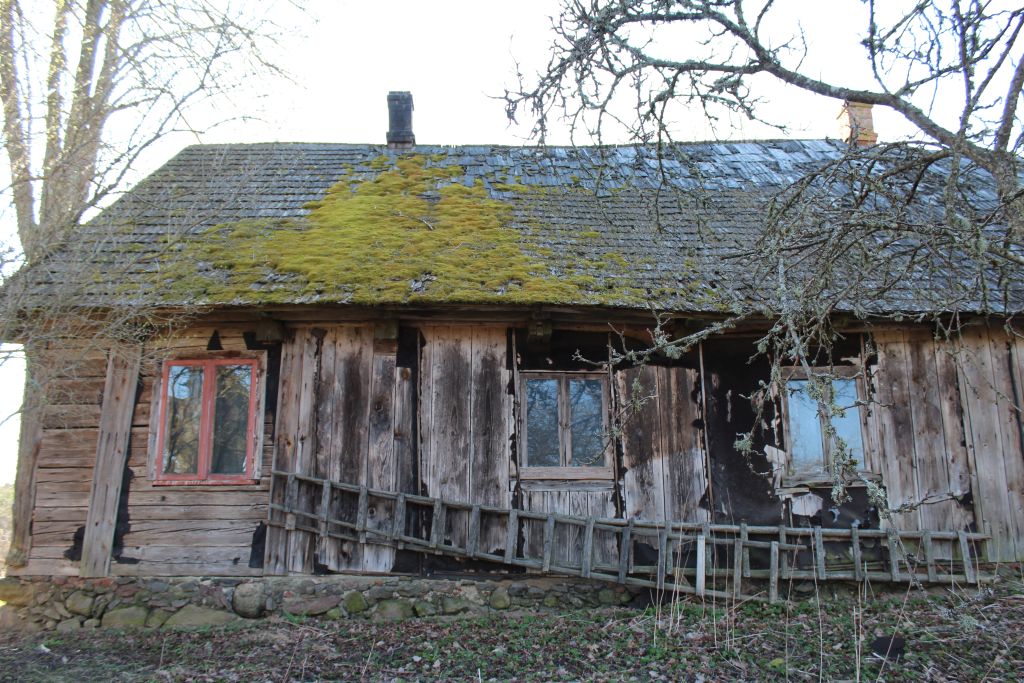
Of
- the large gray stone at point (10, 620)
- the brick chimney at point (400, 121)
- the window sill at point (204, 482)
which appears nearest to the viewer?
the large gray stone at point (10, 620)

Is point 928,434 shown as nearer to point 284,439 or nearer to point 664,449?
point 664,449

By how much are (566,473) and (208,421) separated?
3.72 meters

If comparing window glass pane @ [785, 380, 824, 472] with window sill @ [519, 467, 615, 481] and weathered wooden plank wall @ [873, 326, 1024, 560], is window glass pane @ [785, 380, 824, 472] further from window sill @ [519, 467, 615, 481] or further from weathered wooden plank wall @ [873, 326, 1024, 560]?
window sill @ [519, 467, 615, 481]

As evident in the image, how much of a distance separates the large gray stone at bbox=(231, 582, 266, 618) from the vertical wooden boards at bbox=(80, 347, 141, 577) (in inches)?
53.5

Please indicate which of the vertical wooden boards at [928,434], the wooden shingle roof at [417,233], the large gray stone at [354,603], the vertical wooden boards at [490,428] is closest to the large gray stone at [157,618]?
the large gray stone at [354,603]

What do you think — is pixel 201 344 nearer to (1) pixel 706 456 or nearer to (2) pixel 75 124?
(2) pixel 75 124

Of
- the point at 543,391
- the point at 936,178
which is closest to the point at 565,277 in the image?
the point at 543,391

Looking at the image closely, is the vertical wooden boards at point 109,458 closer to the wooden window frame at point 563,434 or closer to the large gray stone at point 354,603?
the large gray stone at point 354,603

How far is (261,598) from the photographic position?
720 cm

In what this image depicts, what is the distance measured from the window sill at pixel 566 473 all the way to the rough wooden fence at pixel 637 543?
1.44 ft

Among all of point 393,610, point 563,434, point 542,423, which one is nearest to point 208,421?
point 393,610

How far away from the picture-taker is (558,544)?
7.44 m

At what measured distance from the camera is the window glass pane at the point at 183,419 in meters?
7.67

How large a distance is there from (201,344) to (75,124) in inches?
93.2
